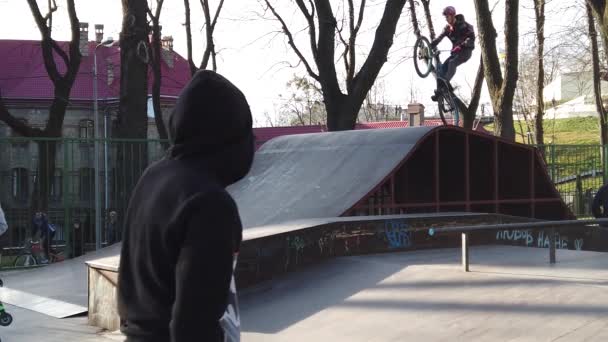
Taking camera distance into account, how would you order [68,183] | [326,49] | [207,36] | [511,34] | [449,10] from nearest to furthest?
[449,10]
[68,183]
[326,49]
[511,34]
[207,36]

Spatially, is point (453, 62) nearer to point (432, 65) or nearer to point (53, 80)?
point (432, 65)

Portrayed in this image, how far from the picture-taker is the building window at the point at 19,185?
1312 cm

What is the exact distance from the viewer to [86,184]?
1312cm

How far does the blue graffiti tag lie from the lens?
33.2 feet

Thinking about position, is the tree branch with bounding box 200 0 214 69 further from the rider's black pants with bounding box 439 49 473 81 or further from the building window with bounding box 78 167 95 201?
the rider's black pants with bounding box 439 49 473 81

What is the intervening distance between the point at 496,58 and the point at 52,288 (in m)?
13.5

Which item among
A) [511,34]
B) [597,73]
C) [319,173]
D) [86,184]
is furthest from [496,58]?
[597,73]

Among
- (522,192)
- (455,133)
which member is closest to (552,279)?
(455,133)

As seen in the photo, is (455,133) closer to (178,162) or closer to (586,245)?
(586,245)

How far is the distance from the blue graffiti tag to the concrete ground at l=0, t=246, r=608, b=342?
78 cm

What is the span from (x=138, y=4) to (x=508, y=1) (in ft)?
29.8

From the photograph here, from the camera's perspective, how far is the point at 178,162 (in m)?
2.30

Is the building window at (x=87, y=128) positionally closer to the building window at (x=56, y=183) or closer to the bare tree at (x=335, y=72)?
the bare tree at (x=335, y=72)

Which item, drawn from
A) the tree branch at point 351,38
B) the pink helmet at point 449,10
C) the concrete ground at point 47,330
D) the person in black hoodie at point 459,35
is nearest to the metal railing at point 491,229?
the concrete ground at point 47,330
